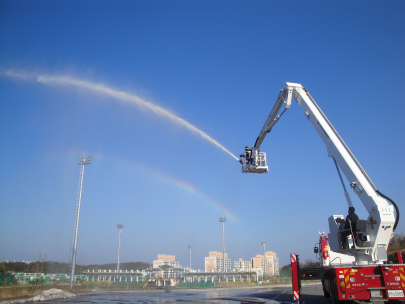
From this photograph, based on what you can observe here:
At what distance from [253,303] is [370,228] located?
7.99 meters

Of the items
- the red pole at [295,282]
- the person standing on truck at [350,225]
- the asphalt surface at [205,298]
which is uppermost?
the person standing on truck at [350,225]

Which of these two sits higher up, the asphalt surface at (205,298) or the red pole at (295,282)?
the red pole at (295,282)

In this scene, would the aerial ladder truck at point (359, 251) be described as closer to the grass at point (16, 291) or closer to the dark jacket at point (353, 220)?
the dark jacket at point (353, 220)

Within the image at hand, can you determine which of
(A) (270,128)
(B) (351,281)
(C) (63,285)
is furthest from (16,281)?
(B) (351,281)

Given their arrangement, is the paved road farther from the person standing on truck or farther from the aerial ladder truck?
the person standing on truck

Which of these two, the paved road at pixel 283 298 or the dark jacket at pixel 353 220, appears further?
the paved road at pixel 283 298

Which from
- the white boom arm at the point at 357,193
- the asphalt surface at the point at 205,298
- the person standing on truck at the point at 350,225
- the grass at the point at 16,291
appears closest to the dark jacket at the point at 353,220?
the person standing on truck at the point at 350,225

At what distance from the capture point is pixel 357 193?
11.0 m

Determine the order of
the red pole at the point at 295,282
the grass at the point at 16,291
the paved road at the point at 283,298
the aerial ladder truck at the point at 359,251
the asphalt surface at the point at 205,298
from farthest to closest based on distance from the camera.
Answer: the grass at the point at 16,291 → the asphalt surface at the point at 205,298 → the paved road at the point at 283,298 → the red pole at the point at 295,282 → the aerial ladder truck at the point at 359,251

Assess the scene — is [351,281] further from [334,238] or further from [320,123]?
[320,123]

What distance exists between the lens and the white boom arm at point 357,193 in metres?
9.93

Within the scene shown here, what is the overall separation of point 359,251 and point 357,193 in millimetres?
2040

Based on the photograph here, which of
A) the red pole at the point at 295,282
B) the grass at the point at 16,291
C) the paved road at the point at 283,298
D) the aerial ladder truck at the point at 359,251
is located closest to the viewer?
the aerial ladder truck at the point at 359,251

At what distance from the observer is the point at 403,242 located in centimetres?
4803
